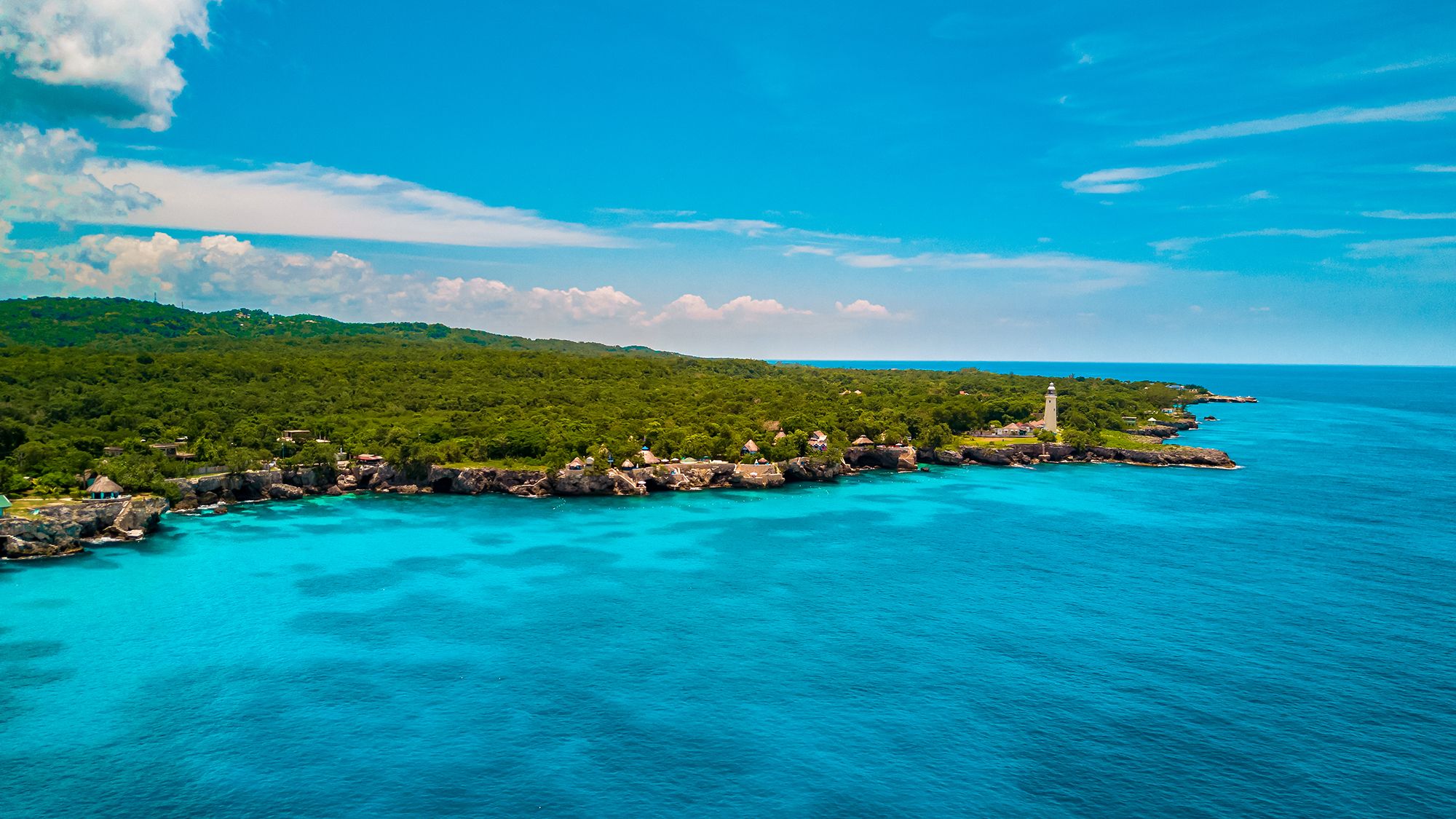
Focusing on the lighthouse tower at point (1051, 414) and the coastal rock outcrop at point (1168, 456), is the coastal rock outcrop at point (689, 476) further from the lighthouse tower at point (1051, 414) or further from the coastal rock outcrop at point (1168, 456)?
the lighthouse tower at point (1051, 414)

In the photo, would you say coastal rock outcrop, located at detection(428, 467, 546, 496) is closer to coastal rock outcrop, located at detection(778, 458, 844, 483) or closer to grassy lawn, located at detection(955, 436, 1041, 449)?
coastal rock outcrop, located at detection(778, 458, 844, 483)

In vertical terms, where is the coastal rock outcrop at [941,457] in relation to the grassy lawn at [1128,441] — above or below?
below

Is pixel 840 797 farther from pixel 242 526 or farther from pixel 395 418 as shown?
pixel 395 418

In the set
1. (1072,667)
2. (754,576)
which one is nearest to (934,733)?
(1072,667)

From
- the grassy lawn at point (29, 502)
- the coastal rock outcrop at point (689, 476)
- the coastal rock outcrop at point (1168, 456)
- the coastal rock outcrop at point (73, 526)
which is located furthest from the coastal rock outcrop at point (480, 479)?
the coastal rock outcrop at point (1168, 456)

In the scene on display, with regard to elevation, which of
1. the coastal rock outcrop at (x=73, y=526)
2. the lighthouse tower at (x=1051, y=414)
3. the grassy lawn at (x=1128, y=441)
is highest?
the lighthouse tower at (x=1051, y=414)

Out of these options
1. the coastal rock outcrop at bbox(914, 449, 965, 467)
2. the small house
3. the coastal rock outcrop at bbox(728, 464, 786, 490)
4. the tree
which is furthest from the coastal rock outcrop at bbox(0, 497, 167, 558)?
the tree

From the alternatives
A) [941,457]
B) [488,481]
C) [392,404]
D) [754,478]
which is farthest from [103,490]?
[941,457]
